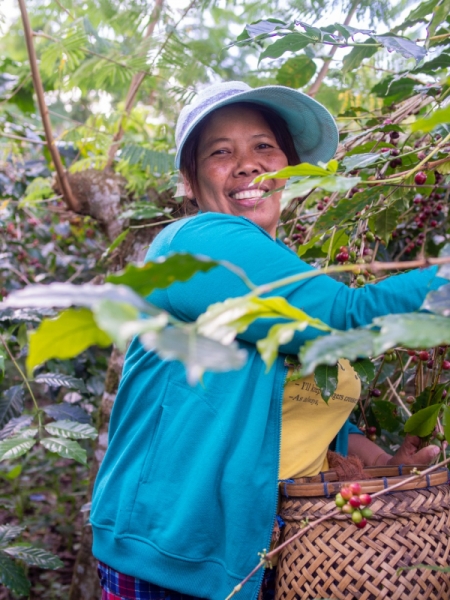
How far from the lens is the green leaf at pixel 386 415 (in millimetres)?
1837

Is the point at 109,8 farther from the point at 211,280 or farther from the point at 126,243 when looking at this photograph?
the point at 211,280

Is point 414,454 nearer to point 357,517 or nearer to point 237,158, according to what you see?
point 357,517

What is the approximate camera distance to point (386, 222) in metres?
1.77

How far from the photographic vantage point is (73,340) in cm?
55

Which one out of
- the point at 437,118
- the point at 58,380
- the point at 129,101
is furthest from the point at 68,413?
→ the point at 437,118

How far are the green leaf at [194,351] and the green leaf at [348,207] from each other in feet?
3.01

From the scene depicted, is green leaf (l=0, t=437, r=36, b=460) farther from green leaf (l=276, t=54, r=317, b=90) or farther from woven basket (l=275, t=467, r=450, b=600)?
green leaf (l=276, t=54, r=317, b=90)

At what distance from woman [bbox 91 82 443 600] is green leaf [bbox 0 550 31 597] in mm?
937

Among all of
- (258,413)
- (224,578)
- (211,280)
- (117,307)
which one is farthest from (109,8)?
(117,307)

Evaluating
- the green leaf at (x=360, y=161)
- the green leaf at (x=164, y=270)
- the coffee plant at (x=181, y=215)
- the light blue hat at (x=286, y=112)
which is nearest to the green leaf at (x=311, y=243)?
the coffee plant at (x=181, y=215)

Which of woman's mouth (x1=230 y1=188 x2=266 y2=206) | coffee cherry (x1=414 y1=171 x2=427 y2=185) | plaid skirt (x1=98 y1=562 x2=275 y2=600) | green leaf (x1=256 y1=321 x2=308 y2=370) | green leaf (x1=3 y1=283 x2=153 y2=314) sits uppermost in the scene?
green leaf (x1=3 y1=283 x2=153 y2=314)

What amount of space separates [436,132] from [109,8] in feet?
6.07

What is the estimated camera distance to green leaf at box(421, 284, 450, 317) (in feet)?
2.33

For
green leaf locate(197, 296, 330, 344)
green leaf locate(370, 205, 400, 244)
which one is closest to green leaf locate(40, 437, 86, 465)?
green leaf locate(370, 205, 400, 244)
